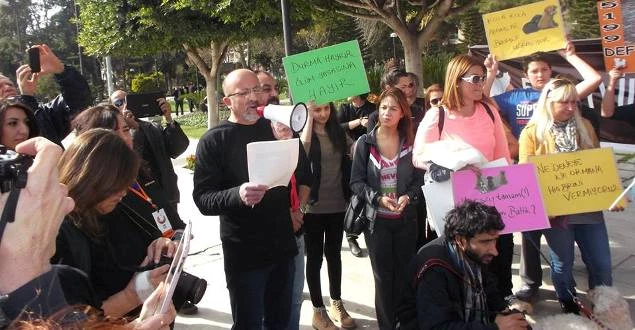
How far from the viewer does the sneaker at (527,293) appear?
371 cm

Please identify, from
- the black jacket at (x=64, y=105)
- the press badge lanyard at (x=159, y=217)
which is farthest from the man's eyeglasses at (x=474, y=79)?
the black jacket at (x=64, y=105)

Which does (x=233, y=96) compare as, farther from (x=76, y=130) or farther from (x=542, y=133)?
(x=542, y=133)

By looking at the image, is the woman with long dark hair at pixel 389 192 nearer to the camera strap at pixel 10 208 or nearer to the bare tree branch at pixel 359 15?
the camera strap at pixel 10 208

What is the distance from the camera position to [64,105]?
365 centimetres

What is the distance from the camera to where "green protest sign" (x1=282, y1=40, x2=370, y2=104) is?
10.9 feet

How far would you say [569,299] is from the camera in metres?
3.44

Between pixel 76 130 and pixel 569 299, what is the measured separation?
3.33m

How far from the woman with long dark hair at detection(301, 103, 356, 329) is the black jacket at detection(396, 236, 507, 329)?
4.16 ft

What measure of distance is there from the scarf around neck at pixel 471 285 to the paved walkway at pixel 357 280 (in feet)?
4.64

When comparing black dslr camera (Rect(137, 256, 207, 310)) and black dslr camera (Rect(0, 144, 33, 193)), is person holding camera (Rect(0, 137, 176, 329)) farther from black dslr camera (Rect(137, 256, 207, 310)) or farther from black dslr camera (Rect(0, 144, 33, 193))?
black dslr camera (Rect(137, 256, 207, 310))

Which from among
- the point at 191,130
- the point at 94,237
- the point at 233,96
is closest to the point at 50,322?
the point at 94,237

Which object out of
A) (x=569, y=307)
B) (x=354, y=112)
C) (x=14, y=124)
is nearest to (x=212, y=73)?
(x=354, y=112)

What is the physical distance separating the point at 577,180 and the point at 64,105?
3.54 metres

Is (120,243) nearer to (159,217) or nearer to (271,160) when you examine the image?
(159,217)
